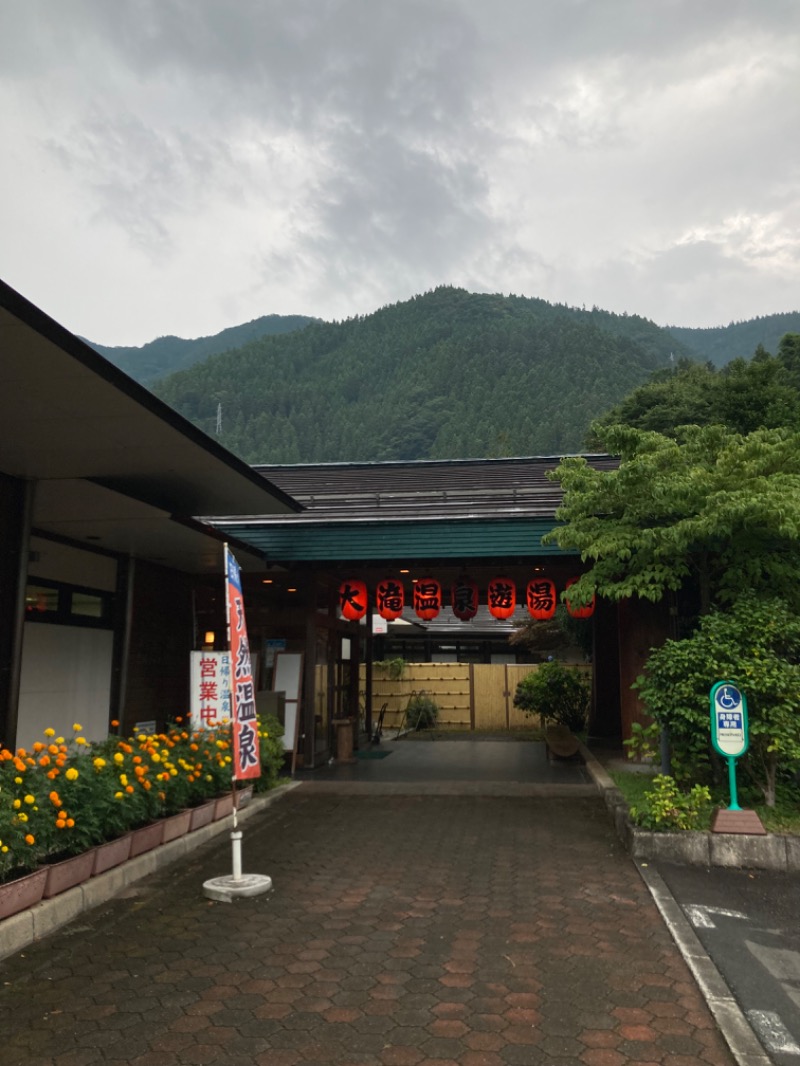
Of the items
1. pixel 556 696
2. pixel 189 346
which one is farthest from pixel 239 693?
pixel 189 346

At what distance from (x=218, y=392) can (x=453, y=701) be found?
3110 inches

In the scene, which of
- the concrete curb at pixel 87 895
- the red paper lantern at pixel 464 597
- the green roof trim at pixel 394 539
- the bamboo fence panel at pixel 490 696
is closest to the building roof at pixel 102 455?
the green roof trim at pixel 394 539

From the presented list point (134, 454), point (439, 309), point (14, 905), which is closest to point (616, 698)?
point (134, 454)

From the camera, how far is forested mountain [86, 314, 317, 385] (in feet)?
560

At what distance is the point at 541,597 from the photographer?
1509 cm

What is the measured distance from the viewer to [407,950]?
5.29 meters

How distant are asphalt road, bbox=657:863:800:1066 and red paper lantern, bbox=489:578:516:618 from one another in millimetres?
7947

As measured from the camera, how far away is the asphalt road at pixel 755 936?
416 centimetres

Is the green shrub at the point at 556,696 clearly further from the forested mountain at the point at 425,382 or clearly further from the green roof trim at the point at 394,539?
the forested mountain at the point at 425,382

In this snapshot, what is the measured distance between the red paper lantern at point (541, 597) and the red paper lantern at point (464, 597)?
1.10 metres

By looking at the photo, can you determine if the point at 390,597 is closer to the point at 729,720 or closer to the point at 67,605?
the point at 67,605

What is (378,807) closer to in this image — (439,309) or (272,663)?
(272,663)

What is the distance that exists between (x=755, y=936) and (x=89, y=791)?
516cm

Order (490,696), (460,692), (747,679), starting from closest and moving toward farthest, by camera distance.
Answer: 1. (747,679)
2. (490,696)
3. (460,692)
